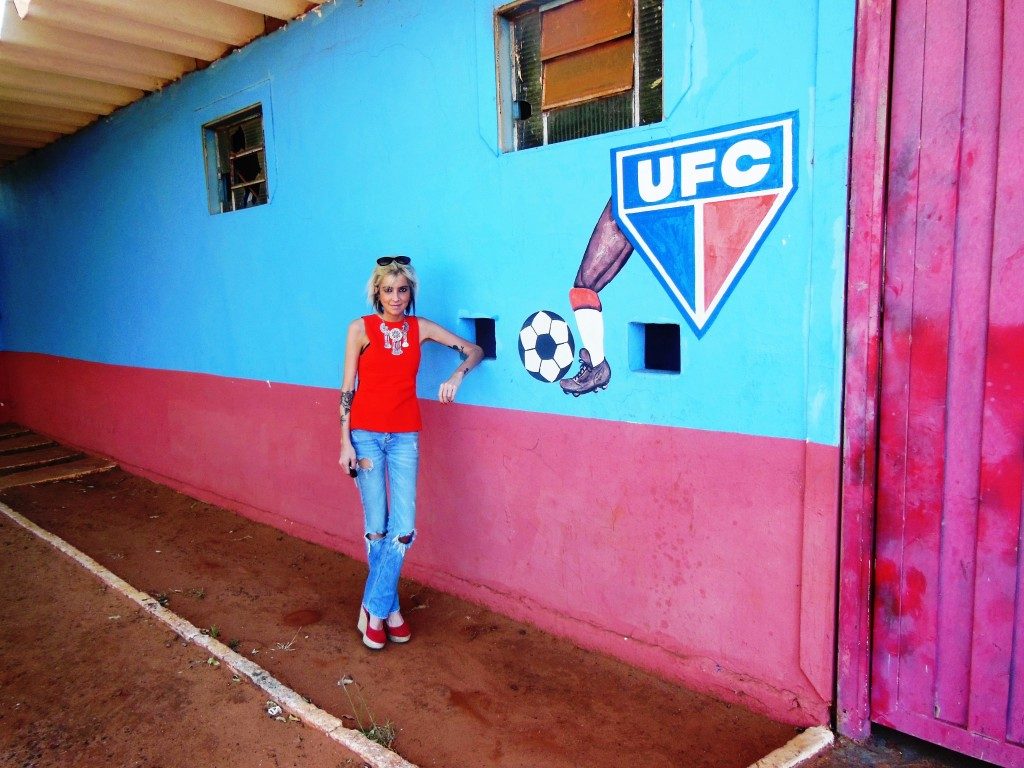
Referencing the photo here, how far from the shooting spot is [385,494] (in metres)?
3.92

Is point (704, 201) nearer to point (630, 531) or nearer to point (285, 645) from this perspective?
point (630, 531)

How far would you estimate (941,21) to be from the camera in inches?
97.4

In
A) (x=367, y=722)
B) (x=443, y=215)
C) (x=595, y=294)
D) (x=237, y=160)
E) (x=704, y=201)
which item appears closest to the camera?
(x=704, y=201)

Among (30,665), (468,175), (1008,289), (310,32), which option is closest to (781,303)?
(1008,289)

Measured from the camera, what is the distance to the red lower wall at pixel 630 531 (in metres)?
→ 2.99

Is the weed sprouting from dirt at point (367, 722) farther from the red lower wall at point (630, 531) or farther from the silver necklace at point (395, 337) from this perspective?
the silver necklace at point (395, 337)

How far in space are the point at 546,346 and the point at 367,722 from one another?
6.54 ft

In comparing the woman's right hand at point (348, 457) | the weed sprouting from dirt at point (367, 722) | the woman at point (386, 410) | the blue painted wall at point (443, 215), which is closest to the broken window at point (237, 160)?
the blue painted wall at point (443, 215)

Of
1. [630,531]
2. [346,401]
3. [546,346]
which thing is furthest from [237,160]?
[630,531]

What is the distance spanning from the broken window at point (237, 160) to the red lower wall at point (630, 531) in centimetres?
167

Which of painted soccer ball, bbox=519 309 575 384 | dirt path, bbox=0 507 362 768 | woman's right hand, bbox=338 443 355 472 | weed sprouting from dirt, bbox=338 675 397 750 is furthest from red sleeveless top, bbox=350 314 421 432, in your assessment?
dirt path, bbox=0 507 362 768

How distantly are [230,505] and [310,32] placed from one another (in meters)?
4.10

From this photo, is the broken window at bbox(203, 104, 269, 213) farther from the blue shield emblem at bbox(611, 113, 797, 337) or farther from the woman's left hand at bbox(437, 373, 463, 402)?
the blue shield emblem at bbox(611, 113, 797, 337)

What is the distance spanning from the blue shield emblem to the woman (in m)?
1.19
